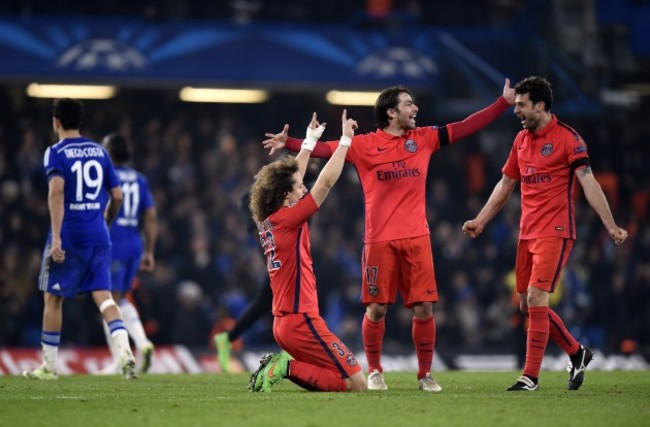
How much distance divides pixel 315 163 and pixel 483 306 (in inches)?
383

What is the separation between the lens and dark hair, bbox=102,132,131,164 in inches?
561

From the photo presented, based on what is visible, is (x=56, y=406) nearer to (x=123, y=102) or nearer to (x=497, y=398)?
(x=497, y=398)

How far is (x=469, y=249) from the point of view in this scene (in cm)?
2361

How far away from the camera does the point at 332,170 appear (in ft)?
33.5

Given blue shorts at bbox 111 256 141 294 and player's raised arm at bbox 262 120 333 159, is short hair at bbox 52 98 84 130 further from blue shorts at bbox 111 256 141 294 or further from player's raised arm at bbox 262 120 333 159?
blue shorts at bbox 111 256 141 294

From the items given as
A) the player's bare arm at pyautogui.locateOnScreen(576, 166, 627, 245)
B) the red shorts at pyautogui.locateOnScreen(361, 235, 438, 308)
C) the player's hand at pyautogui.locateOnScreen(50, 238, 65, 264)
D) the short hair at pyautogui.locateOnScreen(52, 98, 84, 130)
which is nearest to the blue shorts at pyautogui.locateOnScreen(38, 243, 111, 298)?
the player's hand at pyautogui.locateOnScreen(50, 238, 65, 264)

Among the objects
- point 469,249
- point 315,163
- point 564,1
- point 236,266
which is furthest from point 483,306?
point 315,163

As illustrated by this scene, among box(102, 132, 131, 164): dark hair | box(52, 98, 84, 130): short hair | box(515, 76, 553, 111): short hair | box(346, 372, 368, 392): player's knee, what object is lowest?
box(346, 372, 368, 392): player's knee

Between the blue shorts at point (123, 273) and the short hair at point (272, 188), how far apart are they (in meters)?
4.41

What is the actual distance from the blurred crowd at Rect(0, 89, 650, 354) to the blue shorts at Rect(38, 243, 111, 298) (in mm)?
6311

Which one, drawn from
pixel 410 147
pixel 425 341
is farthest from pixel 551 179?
pixel 425 341

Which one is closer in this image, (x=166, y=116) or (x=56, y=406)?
(x=56, y=406)

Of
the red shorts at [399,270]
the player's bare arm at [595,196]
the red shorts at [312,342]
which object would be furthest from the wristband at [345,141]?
the player's bare arm at [595,196]

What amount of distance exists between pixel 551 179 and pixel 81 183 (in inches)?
175
